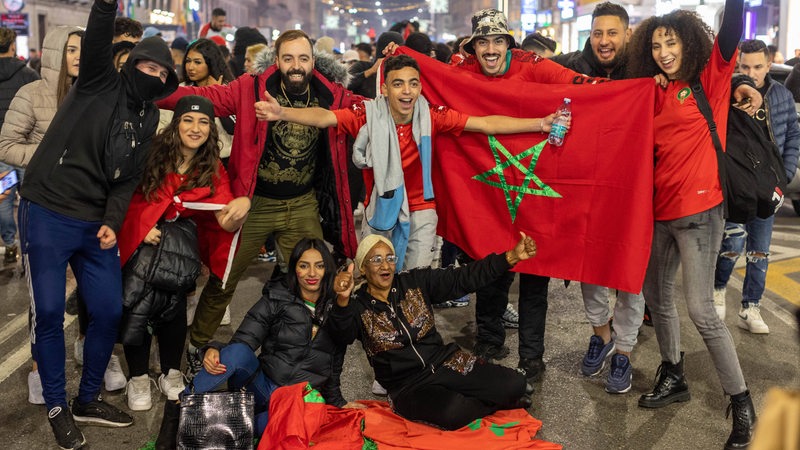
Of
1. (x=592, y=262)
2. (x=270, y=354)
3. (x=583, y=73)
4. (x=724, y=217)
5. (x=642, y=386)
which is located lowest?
(x=642, y=386)

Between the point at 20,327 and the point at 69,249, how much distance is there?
9.28 ft

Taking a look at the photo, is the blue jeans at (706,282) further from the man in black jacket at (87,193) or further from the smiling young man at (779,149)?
the man in black jacket at (87,193)

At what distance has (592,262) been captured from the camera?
5.84m

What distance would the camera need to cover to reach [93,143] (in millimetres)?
4824

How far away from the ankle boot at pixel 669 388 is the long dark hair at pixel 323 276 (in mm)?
2123

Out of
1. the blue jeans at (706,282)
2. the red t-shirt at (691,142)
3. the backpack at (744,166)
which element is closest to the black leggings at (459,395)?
the blue jeans at (706,282)

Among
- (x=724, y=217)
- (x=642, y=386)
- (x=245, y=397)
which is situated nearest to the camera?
(x=245, y=397)

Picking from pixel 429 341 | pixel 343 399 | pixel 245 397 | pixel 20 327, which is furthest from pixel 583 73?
pixel 20 327

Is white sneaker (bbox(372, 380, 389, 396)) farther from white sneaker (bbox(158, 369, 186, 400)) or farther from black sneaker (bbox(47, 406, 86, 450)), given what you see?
black sneaker (bbox(47, 406, 86, 450))

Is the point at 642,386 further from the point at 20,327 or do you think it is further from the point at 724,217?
the point at 20,327

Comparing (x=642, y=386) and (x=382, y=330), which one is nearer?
(x=382, y=330)

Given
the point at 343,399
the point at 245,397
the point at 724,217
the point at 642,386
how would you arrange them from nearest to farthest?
the point at 245,397 < the point at 724,217 < the point at 343,399 < the point at 642,386

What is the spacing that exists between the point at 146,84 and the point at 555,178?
2710 mm

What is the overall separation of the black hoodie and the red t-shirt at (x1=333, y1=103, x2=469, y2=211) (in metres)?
1.26
